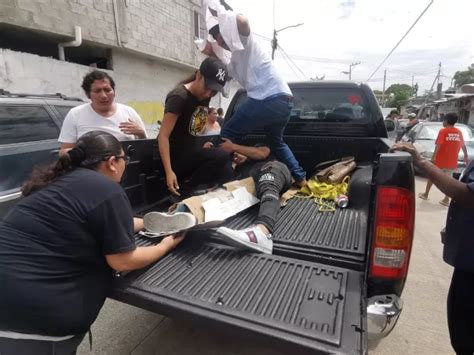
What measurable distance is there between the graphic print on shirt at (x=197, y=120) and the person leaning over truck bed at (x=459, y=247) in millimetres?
1663

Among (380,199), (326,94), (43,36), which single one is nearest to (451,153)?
(326,94)

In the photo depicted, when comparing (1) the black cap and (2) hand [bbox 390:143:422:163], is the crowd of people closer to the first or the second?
(2) hand [bbox 390:143:422:163]

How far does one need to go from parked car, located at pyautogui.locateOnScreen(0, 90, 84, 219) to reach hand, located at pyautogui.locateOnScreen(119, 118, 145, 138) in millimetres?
909

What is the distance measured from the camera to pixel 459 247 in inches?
67.4

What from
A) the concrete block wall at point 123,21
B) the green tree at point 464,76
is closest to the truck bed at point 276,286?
the concrete block wall at point 123,21

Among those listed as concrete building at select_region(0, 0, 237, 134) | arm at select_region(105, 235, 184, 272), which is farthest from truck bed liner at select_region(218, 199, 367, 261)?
concrete building at select_region(0, 0, 237, 134)

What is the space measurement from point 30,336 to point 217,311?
894 mm

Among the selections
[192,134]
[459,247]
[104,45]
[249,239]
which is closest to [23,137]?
[192,134]

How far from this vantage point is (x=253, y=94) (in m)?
2.90

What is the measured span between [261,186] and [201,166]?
0.73 meters

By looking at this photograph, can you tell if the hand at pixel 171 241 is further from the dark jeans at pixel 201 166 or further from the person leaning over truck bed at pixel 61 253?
the dark jeans at pixel 201 166

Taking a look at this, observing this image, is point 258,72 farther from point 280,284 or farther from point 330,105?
point 280,284

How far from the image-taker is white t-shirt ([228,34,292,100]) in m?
2.88

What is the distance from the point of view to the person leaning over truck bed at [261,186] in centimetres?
188
